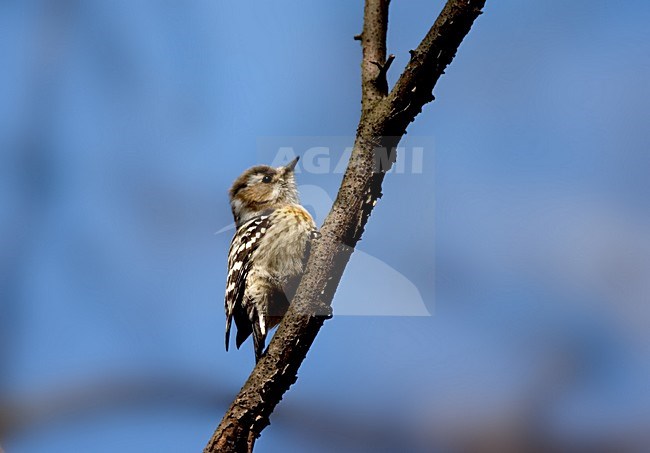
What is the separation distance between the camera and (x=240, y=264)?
14.5ft

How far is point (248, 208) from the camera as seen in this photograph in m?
5.09

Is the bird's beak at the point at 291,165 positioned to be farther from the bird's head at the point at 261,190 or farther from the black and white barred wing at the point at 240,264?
the black and white barred wing at the point at 240,264

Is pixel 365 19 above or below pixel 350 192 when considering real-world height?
above

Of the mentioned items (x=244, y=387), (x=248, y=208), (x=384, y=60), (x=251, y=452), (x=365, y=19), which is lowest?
(x=251, y=452)

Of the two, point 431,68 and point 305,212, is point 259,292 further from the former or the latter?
point 431,68

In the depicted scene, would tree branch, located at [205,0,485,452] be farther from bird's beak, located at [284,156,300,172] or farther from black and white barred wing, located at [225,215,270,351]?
bird's beak, located at [284,156,300,172]

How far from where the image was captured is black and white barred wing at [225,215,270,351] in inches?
172

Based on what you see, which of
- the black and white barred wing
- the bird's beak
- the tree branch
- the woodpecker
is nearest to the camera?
the tree branch

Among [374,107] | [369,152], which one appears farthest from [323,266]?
[374,107]

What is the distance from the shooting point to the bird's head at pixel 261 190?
16.3 feet

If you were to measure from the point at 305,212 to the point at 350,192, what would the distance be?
171cm

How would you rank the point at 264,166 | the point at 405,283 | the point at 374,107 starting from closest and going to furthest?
the point at 374,107
the point at 405,283
the point at 264,166

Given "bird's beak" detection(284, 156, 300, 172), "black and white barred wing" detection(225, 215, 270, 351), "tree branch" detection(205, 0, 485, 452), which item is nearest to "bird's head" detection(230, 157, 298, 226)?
"bird's beak" detection(284, 156, 300, 172)

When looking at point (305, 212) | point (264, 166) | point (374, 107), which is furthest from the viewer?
point (264, 166)
